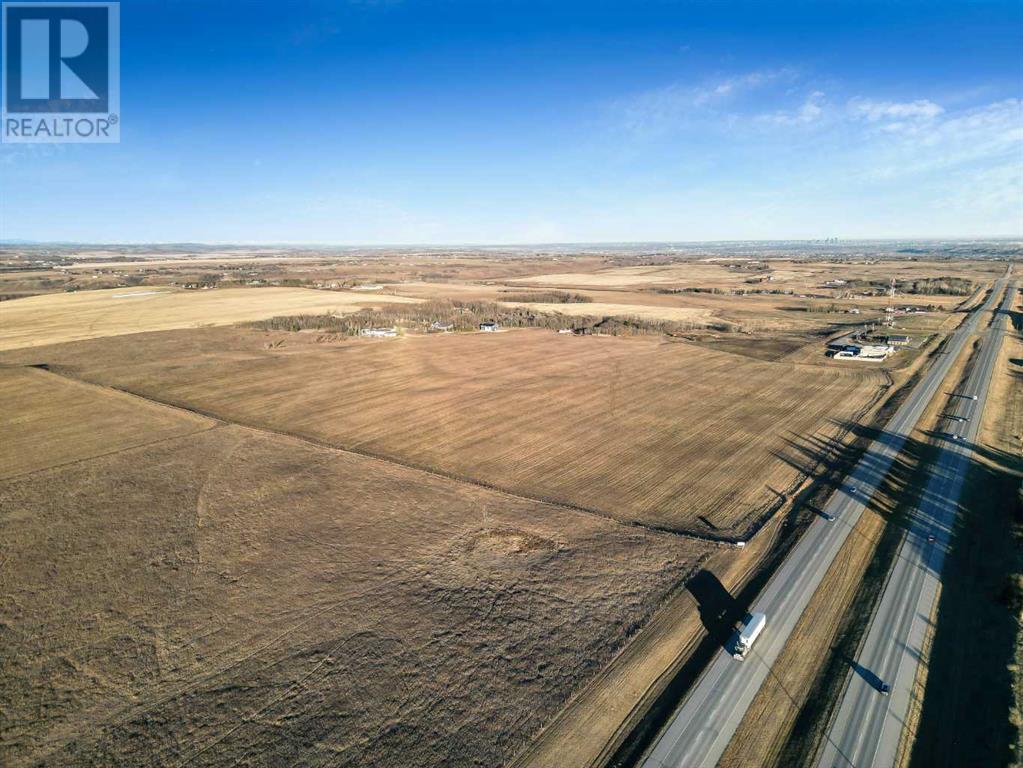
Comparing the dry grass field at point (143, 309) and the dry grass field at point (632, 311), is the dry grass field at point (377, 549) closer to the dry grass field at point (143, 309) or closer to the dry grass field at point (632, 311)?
the dry grass field at point (143, 309)

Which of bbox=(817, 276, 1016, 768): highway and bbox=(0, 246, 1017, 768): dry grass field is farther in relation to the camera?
bbox=(0, 246, 1017, 768): dry grass field

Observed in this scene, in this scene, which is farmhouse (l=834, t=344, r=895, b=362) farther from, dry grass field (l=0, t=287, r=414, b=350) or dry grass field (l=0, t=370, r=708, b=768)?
dry grass field (l=0, t=287, r=414, b=350)

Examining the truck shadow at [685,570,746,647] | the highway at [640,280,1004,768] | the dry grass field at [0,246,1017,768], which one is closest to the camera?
the highway at [640,280,1004,768]

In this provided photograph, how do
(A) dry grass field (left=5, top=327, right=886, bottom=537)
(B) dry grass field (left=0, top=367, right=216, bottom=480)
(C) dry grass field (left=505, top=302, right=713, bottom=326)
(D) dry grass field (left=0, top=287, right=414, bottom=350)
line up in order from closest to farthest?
(A) dry grass field (left=5, top=327, right=886, bottom=537)
(B) dry grass field (left=0, top=367, right=216, bottom=480)
(D) dry grass field (left=0, top=287, right=414, bottom=350)
(C) dry grass field (left=505, top=302, right=713, bottom=326)

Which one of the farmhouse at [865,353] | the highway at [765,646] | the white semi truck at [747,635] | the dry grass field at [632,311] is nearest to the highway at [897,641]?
the highway at [765,646]

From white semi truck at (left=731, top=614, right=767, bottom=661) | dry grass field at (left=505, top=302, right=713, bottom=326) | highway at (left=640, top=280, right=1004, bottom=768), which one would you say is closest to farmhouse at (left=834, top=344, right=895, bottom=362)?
dry grass field at (left=505, top=302, right=713, bottom=326)

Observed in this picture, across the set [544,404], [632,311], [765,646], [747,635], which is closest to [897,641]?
[765,646]

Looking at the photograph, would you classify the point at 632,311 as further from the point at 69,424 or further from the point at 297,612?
the point at 297,612
